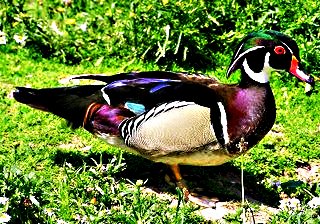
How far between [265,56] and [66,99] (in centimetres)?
118

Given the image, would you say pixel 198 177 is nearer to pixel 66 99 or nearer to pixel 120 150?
pixel 120 150

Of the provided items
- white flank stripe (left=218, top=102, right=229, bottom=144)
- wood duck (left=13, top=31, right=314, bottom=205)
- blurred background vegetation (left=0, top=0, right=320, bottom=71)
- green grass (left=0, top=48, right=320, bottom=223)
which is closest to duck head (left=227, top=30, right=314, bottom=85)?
wood duck (left=13, top=31, right=314, bottom=205)

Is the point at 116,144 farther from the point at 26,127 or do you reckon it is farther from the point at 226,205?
the point at 26,127

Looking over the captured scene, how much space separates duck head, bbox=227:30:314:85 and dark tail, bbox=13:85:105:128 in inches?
32.4

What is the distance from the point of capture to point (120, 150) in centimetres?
489

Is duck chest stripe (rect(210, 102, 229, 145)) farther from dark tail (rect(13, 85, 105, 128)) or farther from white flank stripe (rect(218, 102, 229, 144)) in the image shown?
dark tail (rect(13, 85, 105, 128))

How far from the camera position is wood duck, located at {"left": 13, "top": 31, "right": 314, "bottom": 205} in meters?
4.14

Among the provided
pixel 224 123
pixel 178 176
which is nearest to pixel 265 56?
pixel 224 123

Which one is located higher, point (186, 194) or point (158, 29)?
point (158, 29)

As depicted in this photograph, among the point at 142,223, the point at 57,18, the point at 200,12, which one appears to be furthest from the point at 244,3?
the point at 142,223

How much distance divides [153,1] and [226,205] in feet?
7.00

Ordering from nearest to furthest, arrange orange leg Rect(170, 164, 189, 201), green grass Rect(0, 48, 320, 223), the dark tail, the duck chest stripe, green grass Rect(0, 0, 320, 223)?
green grass Rect(0, 48, 320, 223) < green grass Rect(0, 0, 320, 223) < the duck chest stripe < the dark tail < orange leg Rect(170, 164, 189, 201)

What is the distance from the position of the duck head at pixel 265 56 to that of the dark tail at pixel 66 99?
82 centimetres

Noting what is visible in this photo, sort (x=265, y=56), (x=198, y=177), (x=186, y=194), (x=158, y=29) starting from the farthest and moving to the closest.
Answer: (x=158, y=29), (x=198, y=177), (x=186, y=194), (x=265, y=56)
